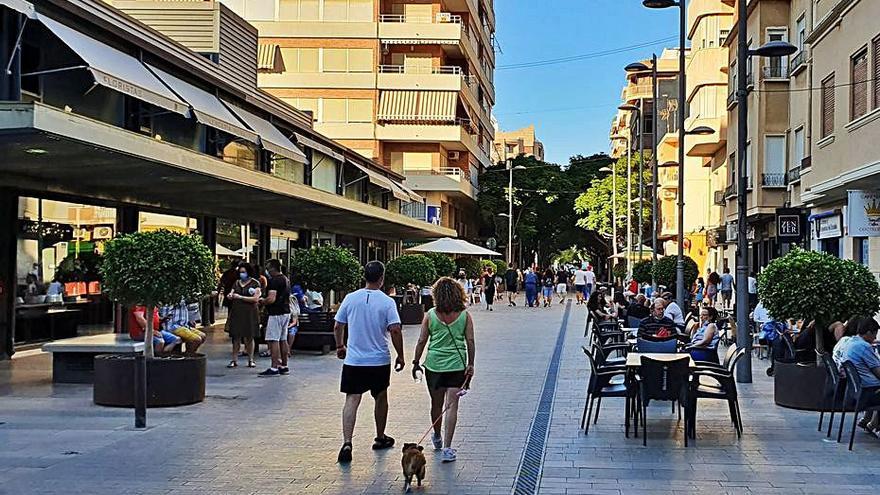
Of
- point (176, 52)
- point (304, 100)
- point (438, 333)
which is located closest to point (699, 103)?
point (304, 100)

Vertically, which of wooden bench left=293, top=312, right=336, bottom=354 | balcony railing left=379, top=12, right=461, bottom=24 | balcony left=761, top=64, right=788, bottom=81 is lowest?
wooden bench left=293, top=312, right=336, bottom=354

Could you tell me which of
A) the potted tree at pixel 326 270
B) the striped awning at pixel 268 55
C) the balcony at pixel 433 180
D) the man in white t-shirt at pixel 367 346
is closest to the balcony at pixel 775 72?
the potted tree at pixel 326 270

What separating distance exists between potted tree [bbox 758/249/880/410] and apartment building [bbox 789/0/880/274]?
4.54 meters

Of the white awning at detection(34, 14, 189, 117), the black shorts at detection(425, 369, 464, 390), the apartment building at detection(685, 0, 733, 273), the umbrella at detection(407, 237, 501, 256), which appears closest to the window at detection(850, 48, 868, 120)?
the black shorts at detection(425, 369, 464, 390)

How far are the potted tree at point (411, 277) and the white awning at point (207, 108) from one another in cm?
843

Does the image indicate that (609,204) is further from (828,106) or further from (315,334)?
(315,334)

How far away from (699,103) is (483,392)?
3079 cm

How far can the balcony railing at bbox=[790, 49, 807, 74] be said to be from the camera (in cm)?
2428

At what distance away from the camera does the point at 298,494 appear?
290 inches

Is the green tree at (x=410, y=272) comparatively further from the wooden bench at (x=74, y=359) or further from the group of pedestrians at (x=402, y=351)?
the group of pedestrians at (x=402, y=351)

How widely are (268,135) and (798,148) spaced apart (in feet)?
46.2

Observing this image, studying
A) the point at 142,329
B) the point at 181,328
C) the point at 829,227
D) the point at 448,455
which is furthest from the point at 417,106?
the point at 448,455

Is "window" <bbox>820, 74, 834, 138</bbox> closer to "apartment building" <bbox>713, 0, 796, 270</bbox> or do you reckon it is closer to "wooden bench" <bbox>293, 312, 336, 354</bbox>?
"apartment building" <bbox>713, 0, 796, 270</bbox>

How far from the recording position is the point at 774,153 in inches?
1120
